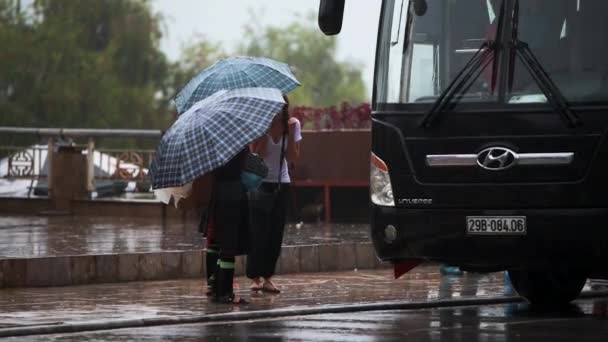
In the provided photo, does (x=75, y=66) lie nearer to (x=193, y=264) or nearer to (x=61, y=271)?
(x=193, y=264)

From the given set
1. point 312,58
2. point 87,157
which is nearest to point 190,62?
point 312,58

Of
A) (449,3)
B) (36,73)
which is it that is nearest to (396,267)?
(449,3)

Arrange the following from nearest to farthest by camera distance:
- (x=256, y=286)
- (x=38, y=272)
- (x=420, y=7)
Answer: (x=420, y=7), (x=256, y=286), (x=38, y=272)

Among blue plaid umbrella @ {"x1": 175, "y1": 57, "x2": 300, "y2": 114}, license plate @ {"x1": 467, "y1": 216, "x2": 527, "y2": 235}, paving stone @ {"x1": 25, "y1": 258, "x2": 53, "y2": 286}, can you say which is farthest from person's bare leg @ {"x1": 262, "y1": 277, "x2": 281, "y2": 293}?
license plate @ {"x1": 467, "y1": 216, "x2": 527, "y2": 235}

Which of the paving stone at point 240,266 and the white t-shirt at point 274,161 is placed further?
the paving stone at point 240,266

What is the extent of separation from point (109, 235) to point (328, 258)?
9.34 ft

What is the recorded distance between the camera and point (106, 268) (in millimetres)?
15086

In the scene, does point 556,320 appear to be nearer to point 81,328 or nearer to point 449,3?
point 449,3

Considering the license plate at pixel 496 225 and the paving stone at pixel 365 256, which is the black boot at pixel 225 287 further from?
the paving stone at pixel 365 256

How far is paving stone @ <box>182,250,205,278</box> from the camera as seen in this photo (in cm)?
1572

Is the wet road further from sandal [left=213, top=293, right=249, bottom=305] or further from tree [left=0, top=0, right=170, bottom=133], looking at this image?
tree [left=0, top=0, right=170, bottom=133]

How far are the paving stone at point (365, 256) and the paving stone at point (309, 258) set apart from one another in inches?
23.9

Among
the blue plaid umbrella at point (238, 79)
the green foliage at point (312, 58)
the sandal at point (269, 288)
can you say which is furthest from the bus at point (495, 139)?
the green foliage at point (312, 58)

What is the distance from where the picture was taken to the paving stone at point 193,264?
51.6ft
